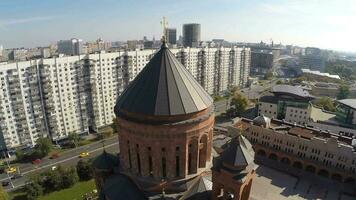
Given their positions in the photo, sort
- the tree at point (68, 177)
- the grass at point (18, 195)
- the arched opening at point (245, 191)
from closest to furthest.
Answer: the arched opening at point (245, 191) < the grass at point (18, 195) < the tree at point (68, 177)

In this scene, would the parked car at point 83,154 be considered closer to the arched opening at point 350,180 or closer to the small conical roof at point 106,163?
the small conical roof at point 106,163

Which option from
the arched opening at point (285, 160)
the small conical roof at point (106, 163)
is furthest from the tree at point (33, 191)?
the arched opening at point (285, 160)

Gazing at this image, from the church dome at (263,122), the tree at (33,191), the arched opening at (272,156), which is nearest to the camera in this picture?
the tree at (33,191)

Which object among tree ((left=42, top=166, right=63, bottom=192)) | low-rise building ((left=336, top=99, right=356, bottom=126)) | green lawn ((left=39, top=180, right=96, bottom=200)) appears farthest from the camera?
low-rise building ((left=336, top=99, right=356, bottom=126))

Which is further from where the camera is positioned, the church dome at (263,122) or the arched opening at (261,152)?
the arched opening at (261,152)

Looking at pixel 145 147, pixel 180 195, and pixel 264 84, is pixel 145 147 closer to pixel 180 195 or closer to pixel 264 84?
pixel 180 195

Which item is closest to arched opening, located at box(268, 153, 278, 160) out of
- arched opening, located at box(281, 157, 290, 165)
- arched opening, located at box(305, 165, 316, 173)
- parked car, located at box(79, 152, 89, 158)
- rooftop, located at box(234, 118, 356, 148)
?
arched opening, located at box(281, 157, 290, 165)

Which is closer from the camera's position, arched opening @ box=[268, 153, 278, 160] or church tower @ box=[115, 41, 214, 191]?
church tower @ box=[115, 41, 214, 191]

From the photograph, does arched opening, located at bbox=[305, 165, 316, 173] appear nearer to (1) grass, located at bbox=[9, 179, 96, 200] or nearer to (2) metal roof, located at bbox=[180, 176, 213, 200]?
(2) metal roof, located at bbox=[180, 176, 213, 200]
